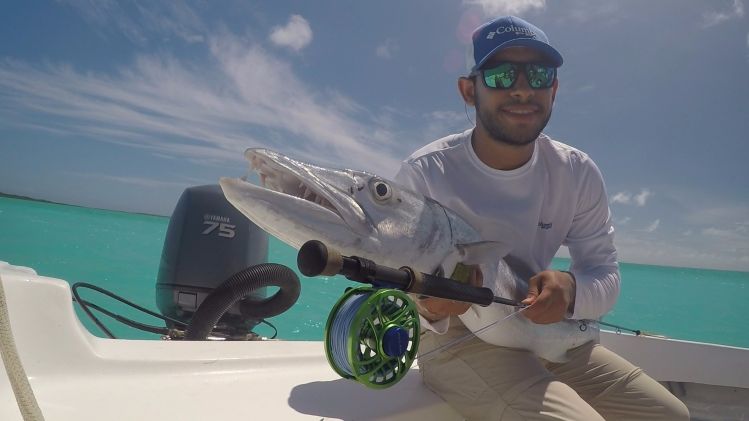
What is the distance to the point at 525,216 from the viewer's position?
2.21m

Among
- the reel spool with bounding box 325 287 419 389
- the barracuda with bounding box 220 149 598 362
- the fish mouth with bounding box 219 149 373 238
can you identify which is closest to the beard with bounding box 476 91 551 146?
the barracuda with bounding box 220 149 598 362

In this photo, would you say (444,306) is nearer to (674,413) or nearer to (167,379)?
(167,379)

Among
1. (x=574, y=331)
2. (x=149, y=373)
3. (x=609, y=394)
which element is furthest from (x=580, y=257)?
(x=149, y=373)

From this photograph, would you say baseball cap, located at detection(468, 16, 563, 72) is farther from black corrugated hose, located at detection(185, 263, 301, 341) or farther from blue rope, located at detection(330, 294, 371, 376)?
black corrugated hose, located at detection(185, 263, 301, 341)

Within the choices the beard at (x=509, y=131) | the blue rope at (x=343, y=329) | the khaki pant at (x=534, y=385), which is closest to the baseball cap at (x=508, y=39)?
the beard at (x=509, y=131)

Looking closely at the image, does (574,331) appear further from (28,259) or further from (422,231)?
(28,259)

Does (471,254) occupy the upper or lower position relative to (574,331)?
upper

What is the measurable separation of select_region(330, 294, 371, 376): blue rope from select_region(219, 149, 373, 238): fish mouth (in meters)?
0.26

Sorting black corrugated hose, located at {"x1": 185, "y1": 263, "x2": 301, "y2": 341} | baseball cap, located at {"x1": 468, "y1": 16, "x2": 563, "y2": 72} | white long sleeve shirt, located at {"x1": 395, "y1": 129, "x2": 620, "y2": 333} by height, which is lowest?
black corrugated hose, located at {"x1": 185, "y1": 263, "x2": 301, "y2": 341}

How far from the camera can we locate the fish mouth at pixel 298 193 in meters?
1.32

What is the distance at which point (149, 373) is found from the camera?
5.66 feet

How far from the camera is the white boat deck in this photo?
4.81ft

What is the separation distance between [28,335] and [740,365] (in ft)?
13.2

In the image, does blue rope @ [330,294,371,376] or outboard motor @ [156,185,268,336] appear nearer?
blue rope @ [330,294,371,376]
